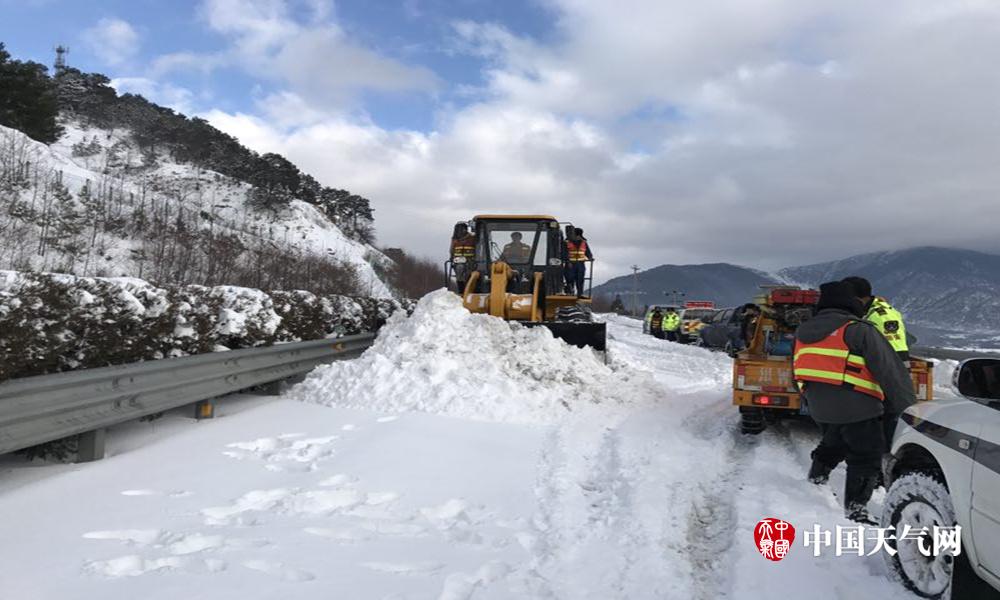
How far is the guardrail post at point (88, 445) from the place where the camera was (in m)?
4.50

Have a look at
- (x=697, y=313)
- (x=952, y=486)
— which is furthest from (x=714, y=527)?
(x=697, y=313)

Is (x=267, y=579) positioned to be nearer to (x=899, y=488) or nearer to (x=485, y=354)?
(x=899, y=488)

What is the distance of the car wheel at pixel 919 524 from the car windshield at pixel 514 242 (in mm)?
8920

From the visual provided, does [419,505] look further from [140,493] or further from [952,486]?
[952,486]

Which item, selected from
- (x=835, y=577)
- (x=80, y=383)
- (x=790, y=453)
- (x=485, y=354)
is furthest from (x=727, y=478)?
(x=80, y=383)

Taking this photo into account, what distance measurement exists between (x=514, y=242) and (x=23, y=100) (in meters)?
34.5

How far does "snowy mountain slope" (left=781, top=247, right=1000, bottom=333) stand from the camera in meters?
60.8

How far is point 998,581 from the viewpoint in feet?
8.27

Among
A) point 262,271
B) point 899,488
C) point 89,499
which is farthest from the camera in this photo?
point 262,271

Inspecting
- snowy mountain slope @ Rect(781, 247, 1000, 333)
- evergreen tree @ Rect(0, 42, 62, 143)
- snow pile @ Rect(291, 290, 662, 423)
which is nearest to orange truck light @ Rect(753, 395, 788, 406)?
snow pile @ Rect(291, 290, 662, 423)

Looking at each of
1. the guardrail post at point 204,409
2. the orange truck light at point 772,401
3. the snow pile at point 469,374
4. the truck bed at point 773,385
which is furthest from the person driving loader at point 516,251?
the guardrail post at point 204,409

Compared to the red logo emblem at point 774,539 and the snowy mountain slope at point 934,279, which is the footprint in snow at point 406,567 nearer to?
the red logo emblem at point 774,539

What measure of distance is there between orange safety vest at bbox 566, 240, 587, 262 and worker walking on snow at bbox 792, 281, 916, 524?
746 centimetres

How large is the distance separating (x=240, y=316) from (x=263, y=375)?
0.77m
